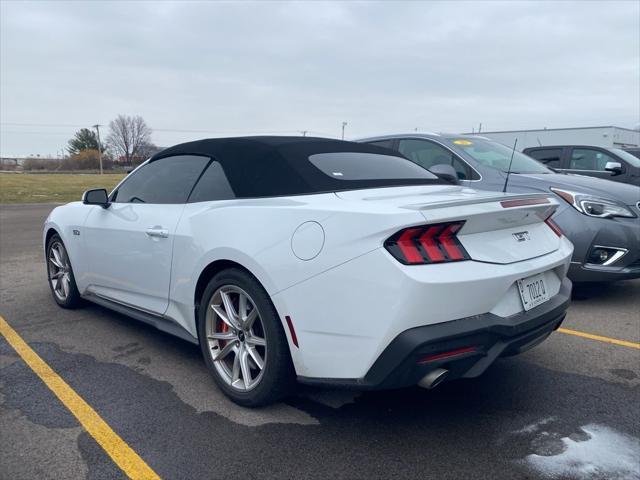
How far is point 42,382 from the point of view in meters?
3.15

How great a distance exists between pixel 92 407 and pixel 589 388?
9.79ft

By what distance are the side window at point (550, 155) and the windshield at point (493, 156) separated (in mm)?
3297

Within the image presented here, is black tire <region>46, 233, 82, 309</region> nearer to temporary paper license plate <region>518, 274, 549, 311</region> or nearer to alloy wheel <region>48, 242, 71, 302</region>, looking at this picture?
alloy wheel <region>48, 242, 71, 302</region>

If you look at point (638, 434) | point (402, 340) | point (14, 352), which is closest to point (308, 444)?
point (402, 340)

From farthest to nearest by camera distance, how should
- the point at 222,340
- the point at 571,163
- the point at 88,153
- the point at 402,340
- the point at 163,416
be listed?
the point at 88,153 → the point at 571,163 → the point at 222,340 → the point at 163,416 → the point at 402,340

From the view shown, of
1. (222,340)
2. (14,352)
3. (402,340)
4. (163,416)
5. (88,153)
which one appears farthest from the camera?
(88,153)

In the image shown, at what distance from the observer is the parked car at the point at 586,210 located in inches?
177

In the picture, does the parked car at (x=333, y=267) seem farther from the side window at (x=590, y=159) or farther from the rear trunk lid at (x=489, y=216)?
the side window at (x=590, y=159)

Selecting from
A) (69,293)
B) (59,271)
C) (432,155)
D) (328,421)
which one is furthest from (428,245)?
(59,271)

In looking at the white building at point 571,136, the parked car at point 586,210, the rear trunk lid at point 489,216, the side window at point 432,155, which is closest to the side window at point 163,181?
the rear trunk lid at point 489,216

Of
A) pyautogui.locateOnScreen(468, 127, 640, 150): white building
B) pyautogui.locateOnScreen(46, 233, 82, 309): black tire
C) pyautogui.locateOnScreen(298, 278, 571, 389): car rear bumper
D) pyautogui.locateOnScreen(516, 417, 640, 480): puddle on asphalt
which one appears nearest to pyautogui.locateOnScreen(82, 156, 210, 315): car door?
pyautogui.locateOnScreen(46, 233, 82, 309): black tire

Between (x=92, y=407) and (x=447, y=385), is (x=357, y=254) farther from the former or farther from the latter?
(x=92, y=407)

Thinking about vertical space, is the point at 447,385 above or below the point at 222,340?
below

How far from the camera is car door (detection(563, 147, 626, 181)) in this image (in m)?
8.58
